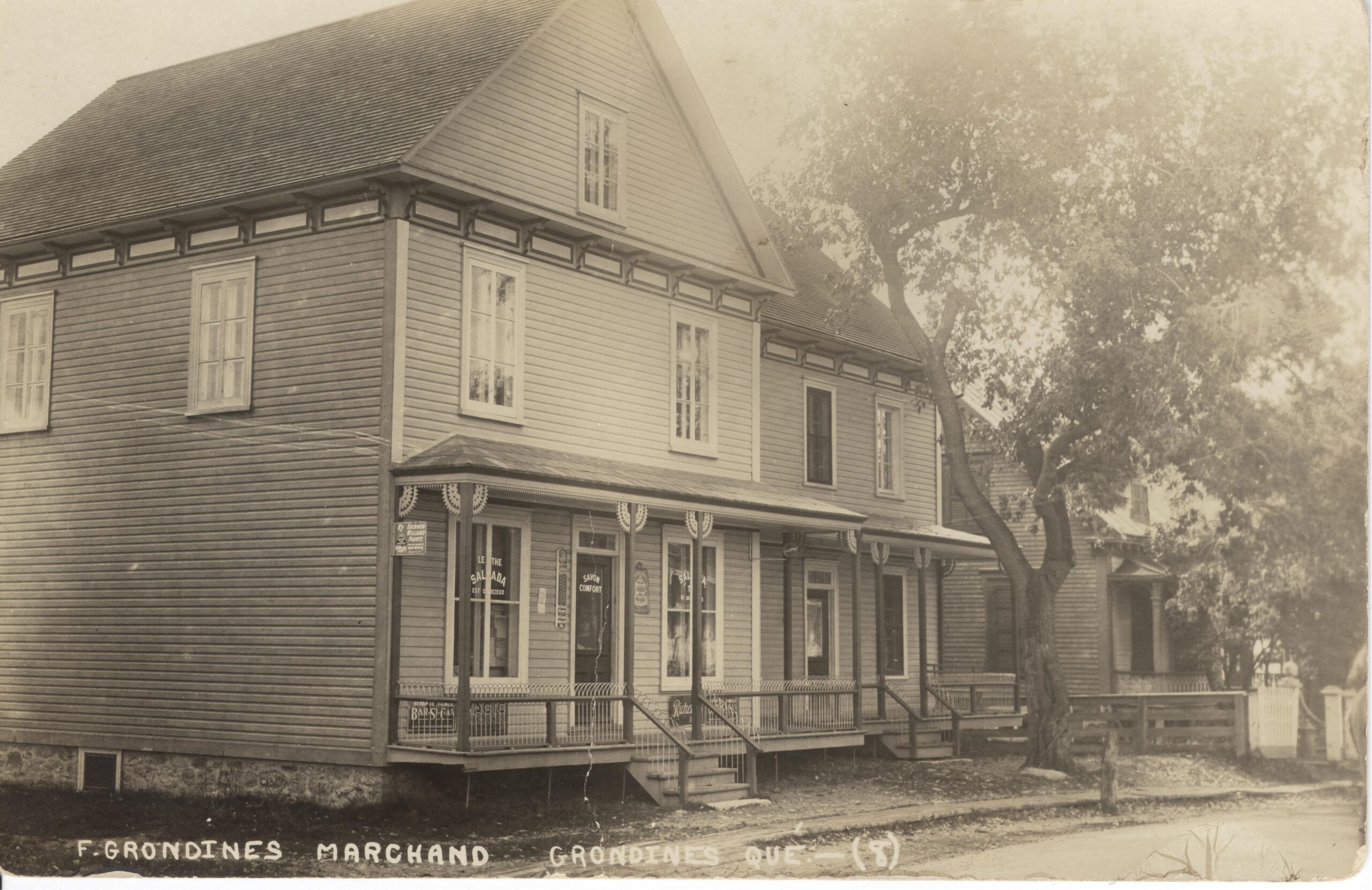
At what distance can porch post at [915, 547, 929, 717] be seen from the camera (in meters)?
22.0

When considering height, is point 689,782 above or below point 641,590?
below

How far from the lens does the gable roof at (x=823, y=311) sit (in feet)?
66.5

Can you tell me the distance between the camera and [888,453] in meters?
24.2

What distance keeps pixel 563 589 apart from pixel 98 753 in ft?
18.5

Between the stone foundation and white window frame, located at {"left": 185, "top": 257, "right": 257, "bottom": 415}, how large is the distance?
3.88 m

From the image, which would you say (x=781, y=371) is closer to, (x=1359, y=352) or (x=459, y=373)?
(x=459, y=373)

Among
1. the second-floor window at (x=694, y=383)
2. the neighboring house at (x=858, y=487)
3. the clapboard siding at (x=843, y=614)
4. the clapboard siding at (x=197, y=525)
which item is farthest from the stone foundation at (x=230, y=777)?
the neighboring house at (x=858, y=487)

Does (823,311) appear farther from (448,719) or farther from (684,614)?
(448,719)

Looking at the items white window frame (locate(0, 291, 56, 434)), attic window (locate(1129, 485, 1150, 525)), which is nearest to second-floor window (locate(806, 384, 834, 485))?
attic window (locate(1129, 485, 1150, 525))

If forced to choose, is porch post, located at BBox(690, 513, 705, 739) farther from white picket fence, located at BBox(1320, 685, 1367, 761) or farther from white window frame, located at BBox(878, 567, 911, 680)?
white picket fence, located at BBox(1320, 685, 1367, 761)

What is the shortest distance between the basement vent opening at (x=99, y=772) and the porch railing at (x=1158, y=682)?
12.4 metres

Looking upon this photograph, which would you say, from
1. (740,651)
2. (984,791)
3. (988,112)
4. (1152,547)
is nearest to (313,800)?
Answer: (740,651)

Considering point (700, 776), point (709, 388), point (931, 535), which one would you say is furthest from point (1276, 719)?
point (931, 535)

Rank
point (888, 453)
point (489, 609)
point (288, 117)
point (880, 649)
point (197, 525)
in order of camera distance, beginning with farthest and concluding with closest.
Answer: point (888, 453) < point (880, 649) < point (288, 117) < point (489, 609) < point (197, 525)
